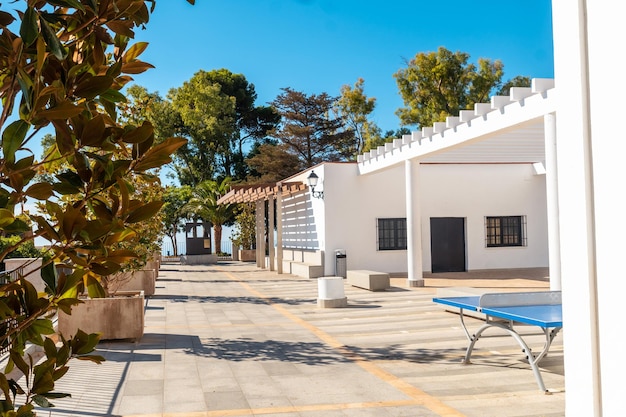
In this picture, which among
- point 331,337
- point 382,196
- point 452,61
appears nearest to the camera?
point 331,337

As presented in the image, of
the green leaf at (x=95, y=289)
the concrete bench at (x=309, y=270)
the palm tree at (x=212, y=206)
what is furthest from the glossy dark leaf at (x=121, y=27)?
the palm tree at (x=212, y=206)

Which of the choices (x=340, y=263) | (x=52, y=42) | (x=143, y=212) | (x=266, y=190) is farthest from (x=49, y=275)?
(x=266, y=190)

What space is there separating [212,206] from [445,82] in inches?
610

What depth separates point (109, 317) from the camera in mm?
9086

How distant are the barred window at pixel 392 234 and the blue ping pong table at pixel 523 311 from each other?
560 inches

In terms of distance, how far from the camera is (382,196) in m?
22.4

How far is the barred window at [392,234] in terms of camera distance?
2234 centimetres

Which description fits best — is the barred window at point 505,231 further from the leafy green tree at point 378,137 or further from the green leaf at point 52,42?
the green leaf at point 52,42

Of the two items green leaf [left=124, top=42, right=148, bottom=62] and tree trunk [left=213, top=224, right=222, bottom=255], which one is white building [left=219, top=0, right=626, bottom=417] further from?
tree trunk [left=213, top=224, right=222, bottom=255]

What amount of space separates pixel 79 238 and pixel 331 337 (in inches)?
329

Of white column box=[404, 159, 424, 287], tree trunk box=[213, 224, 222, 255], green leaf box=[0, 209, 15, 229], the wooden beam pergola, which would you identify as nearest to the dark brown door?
white column box=[404, 159, 424, 287]

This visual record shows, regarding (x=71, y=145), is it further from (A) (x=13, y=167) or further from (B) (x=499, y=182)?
(B) (x=499, y=182)

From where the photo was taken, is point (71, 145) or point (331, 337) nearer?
point (71, 145)

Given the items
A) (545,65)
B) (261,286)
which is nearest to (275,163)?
(545,65)
